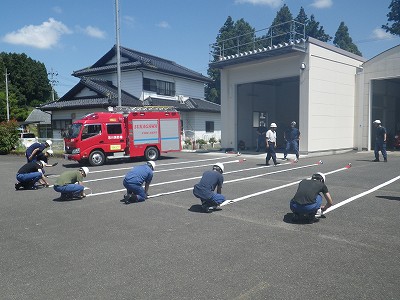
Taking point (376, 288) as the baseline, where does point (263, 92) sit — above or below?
above

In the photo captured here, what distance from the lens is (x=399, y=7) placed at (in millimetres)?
54406

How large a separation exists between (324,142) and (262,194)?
12.3 m

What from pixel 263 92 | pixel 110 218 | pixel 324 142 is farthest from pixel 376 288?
pixel 263 92

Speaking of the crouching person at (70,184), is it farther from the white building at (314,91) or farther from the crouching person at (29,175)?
the white building at (314,91)

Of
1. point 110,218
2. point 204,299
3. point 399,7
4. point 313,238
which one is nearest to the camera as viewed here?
point 204,299

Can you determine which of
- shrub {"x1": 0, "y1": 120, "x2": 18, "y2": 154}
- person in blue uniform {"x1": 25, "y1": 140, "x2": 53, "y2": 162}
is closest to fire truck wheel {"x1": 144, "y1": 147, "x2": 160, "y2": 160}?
person in blue uniform {"x1": 25, "y1": 140, "x2": 53, "y2": 162}

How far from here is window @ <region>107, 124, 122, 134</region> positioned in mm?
17314

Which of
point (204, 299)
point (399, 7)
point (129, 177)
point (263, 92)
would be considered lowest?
point (204, 299)

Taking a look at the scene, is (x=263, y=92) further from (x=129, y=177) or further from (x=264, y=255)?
(x=264, y=255)

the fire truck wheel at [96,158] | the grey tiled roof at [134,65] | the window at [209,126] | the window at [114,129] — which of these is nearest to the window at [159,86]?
the grey tiled roof at [134,65]

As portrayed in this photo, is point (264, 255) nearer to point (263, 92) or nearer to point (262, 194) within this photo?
point (262, 194)

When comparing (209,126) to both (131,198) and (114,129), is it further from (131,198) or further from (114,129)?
(131,198)

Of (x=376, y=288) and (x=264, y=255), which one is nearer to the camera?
(x=376, y=288)

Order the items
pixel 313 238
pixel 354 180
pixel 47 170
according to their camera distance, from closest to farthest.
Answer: pixel 313 238 < pixel 354 180 < pixel 47 170
